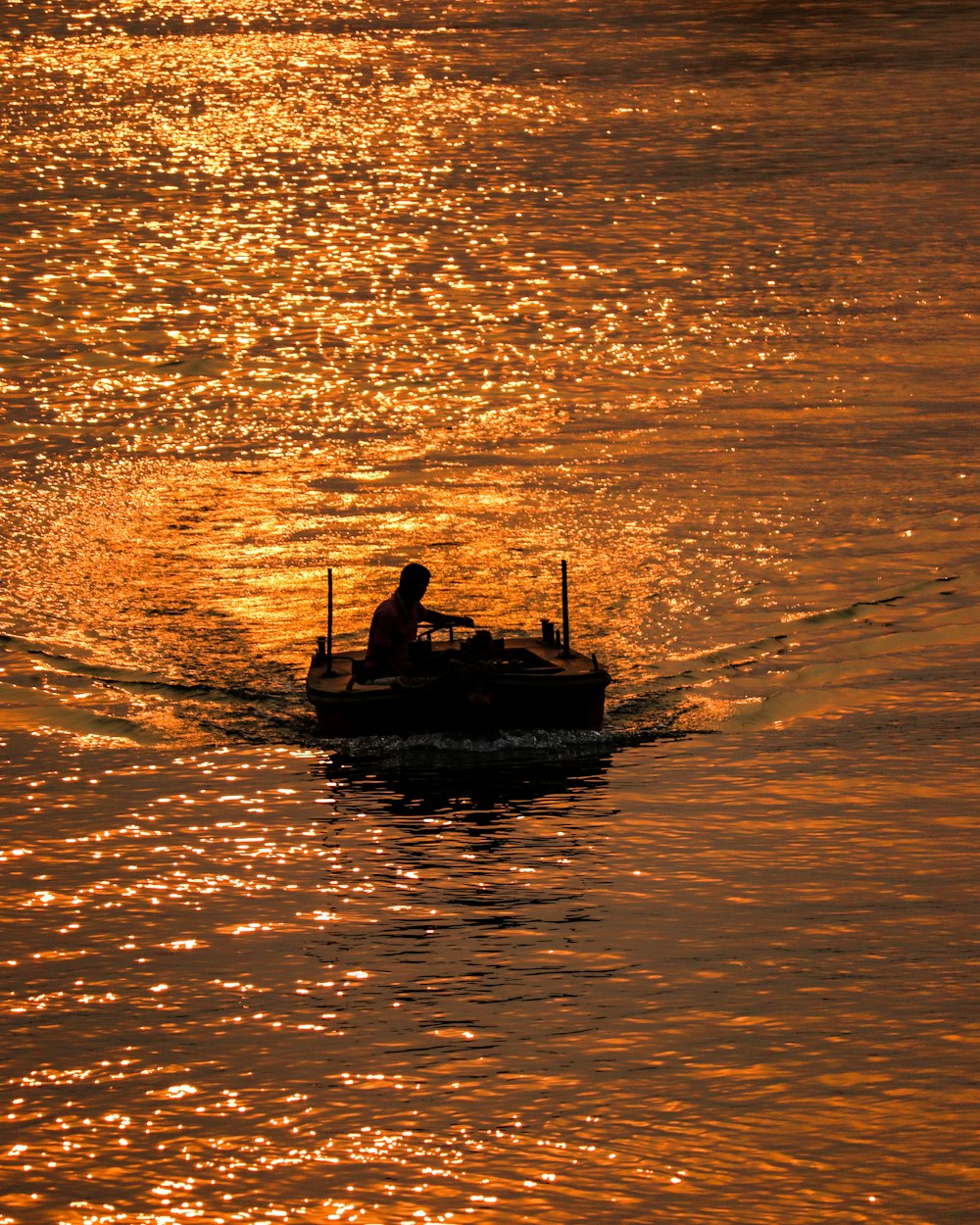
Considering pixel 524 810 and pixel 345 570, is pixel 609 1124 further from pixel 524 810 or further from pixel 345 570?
pixel 345 570

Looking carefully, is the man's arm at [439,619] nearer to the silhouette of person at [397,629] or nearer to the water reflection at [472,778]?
the silhouette of person at [397,629]

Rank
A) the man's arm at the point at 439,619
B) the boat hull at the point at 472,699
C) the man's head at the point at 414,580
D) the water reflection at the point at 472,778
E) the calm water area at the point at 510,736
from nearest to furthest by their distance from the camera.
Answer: the calm water area at the point at 510,736 < the water reflection at the point at 472,778 < the boat hull at the point at 472,699 < the man's head at the point at 414,580 < the man's arm at the point at 439,619

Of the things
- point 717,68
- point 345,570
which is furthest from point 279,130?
point 345,570

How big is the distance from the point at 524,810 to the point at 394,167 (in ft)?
147

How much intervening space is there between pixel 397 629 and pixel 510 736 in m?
1.64

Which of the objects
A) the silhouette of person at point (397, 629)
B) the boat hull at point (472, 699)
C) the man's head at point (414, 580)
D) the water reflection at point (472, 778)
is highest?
the man's head at point (414, 580)

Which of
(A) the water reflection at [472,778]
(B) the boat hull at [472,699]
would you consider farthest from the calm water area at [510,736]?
(B) the boat hull at [472,699]

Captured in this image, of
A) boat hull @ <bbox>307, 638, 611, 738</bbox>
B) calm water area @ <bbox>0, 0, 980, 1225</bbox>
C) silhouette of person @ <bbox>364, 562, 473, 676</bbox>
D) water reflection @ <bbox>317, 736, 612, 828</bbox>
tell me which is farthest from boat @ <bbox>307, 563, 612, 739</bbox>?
calm water area @ <bbox>0, 0, 980, 1225</bbox>

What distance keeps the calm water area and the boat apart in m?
0.49

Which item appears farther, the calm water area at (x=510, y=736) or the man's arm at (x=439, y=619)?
the man's arm at (x=439, y=619)

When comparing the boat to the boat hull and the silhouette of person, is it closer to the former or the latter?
the boat hull

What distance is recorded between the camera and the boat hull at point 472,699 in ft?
74.8

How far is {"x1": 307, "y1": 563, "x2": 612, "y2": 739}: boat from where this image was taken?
22812 mm

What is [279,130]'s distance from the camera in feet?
233
